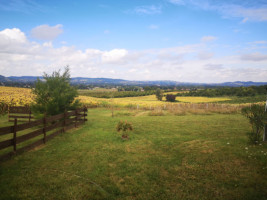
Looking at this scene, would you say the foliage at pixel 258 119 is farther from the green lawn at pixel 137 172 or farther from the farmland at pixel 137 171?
the green lawn at pixel 137 172

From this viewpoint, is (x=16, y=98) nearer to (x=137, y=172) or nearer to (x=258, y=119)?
(x=137, y=172)

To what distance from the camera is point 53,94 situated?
47.9 feet

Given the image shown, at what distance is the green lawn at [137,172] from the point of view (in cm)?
501

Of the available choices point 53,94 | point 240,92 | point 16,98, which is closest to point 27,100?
point 16,98

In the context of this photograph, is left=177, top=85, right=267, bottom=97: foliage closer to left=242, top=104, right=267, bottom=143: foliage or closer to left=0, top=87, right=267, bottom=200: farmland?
left=242, top=104, right=267, bottom=143: foliage

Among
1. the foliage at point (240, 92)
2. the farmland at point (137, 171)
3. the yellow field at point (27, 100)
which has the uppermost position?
the foliage at point (240, 92)

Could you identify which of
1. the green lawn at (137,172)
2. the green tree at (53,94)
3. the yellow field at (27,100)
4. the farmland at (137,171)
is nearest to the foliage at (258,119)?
the farmland at (137,171)

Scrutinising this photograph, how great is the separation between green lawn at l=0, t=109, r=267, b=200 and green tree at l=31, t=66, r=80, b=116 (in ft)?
17.0

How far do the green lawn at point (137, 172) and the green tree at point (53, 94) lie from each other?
203 inches

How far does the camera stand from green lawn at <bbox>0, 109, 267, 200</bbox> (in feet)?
16.4

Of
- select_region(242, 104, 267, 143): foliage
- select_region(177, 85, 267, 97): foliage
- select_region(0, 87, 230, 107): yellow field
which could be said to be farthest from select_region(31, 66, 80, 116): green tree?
select_region(177, 85, 267, 97): foliage

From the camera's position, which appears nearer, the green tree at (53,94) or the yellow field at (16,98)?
the green tree at (53,94)

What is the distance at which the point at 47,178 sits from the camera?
5.68 metres

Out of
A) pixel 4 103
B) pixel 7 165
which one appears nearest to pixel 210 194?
pixel 7 165
